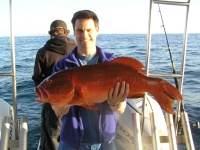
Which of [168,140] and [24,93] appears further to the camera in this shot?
[24,93]

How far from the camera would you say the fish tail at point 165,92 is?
7.57 feet

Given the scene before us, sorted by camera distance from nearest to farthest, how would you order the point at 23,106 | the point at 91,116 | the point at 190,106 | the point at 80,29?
the point at 80,29
the point at 91,116
the point at 190,106
the point at 23,106

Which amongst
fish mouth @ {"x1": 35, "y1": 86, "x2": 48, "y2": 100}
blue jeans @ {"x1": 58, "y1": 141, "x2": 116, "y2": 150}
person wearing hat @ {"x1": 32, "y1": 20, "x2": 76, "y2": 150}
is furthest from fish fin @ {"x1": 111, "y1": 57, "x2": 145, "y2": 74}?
person wearing hat @ {"x1": 32, "y1": 20, "x2": 76, "y2": 150}

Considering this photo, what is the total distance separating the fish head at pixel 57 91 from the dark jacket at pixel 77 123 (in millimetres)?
368

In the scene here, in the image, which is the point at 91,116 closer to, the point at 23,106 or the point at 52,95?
the point at 52,95

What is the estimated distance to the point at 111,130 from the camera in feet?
8.85

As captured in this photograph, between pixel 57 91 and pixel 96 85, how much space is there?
1.14ft

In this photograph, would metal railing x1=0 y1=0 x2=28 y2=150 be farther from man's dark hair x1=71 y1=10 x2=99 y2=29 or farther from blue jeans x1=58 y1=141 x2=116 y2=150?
man's dark hair x1=71 y1=10 x2=99 y2=29

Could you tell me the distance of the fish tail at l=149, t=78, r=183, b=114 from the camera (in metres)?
2.31

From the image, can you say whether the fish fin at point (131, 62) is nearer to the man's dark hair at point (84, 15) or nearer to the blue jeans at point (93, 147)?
the man's dark hair at point (84, 15)

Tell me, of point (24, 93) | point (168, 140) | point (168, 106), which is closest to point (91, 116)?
point (168, 106)

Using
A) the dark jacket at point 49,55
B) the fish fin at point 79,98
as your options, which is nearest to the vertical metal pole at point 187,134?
the fish fin at point 79,98

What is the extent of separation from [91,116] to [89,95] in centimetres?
44

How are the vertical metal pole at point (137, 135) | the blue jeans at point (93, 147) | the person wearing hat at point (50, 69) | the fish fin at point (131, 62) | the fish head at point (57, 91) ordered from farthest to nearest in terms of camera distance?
the person wearing hat at point (50, 69) → the vertical metal pole at point (137, 135) → the blue jeans at point (93, 147) → the fish fin at point (131, 62) → the fish head at point (57, 91)
